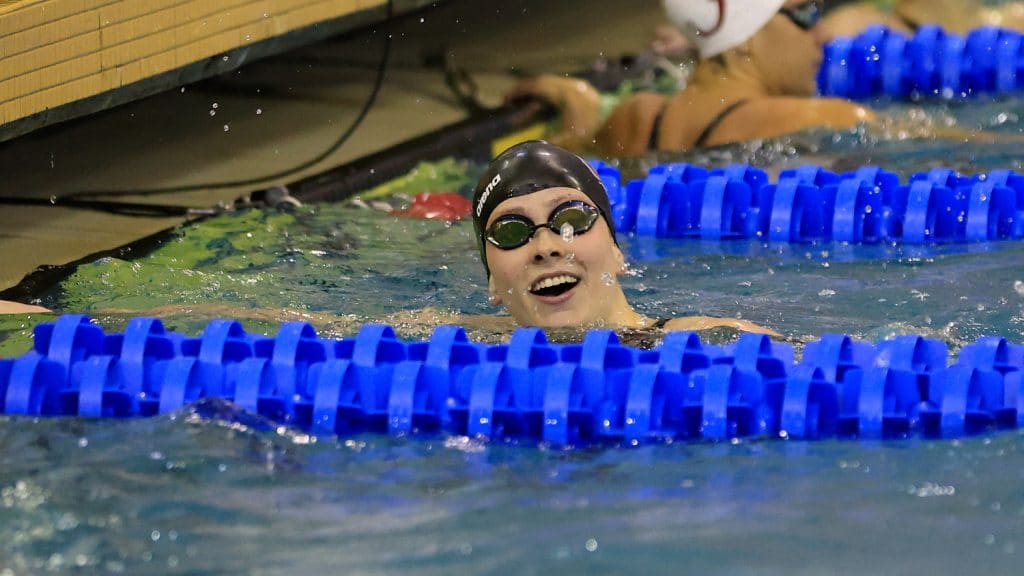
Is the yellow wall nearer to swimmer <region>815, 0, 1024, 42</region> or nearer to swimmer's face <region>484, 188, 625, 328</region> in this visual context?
swimmer's face <region>484, 188, 625, 328</region>

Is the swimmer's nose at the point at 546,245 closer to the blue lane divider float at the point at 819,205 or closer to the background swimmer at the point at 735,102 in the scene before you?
the blue lane divider float at the point at 819,205

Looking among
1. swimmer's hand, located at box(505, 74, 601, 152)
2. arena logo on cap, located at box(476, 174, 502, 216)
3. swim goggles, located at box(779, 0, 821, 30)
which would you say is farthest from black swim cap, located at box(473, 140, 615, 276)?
swim goggles, located at box(779, 0, 821, 30)

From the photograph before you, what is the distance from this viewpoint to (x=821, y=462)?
107 inches

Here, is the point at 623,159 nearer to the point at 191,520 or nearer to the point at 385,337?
the point at 385,337

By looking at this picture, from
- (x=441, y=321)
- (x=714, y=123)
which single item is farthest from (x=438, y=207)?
(x=441, y=321)

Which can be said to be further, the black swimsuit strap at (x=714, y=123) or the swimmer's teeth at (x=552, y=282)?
the black swimsuit strap at (x=714, y=123)

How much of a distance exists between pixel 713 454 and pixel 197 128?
3.60m

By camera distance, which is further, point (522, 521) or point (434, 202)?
point (434, 202)

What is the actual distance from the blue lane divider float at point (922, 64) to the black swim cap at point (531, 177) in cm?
336

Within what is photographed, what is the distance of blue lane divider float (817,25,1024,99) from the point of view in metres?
6.48

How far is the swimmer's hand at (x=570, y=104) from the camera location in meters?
6.07

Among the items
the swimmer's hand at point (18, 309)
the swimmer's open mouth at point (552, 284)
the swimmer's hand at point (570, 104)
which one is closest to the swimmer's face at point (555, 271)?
the swimmer's open mouth at point (552, 284)

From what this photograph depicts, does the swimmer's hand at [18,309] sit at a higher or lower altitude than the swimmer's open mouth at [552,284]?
higher

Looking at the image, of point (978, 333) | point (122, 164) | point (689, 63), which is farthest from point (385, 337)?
point (689, 63)
